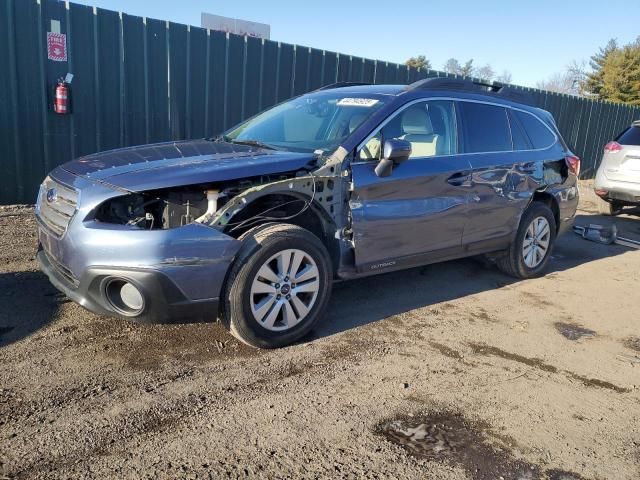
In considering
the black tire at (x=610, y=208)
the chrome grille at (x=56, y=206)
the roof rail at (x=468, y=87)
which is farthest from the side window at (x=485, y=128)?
the black tire at (x=610, y=208)

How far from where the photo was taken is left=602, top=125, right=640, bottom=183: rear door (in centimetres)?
932

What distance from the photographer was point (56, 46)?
757 cm

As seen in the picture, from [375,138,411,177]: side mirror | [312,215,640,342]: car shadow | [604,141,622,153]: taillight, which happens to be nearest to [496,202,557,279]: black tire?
[312,215,640,342]: car shadow

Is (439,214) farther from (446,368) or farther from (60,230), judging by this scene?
(60,230)

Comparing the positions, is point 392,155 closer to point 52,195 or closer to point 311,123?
point 311,123

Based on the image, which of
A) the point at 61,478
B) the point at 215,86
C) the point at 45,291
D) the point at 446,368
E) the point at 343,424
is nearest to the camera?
the point at 61,478

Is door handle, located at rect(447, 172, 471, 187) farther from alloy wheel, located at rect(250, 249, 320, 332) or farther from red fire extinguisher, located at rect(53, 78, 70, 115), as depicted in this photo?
red fire extinguisher, located at rect(53, 78, 70, 115)

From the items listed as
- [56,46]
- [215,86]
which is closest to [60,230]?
[56,46]

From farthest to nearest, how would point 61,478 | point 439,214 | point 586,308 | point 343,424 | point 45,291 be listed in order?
point 586,308 → point 439,214 → point 45,291 → point 343,424 → point 61,478

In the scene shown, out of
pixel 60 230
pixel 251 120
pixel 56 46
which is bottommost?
pixel 60 230

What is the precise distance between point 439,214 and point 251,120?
80.4 inches

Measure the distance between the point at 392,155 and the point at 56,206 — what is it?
2358 mm

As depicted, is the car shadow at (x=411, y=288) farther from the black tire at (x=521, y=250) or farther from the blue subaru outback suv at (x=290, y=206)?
the blue subaru outback suv at (x=290, y=206)

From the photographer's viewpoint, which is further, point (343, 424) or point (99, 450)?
point (343, 424)
